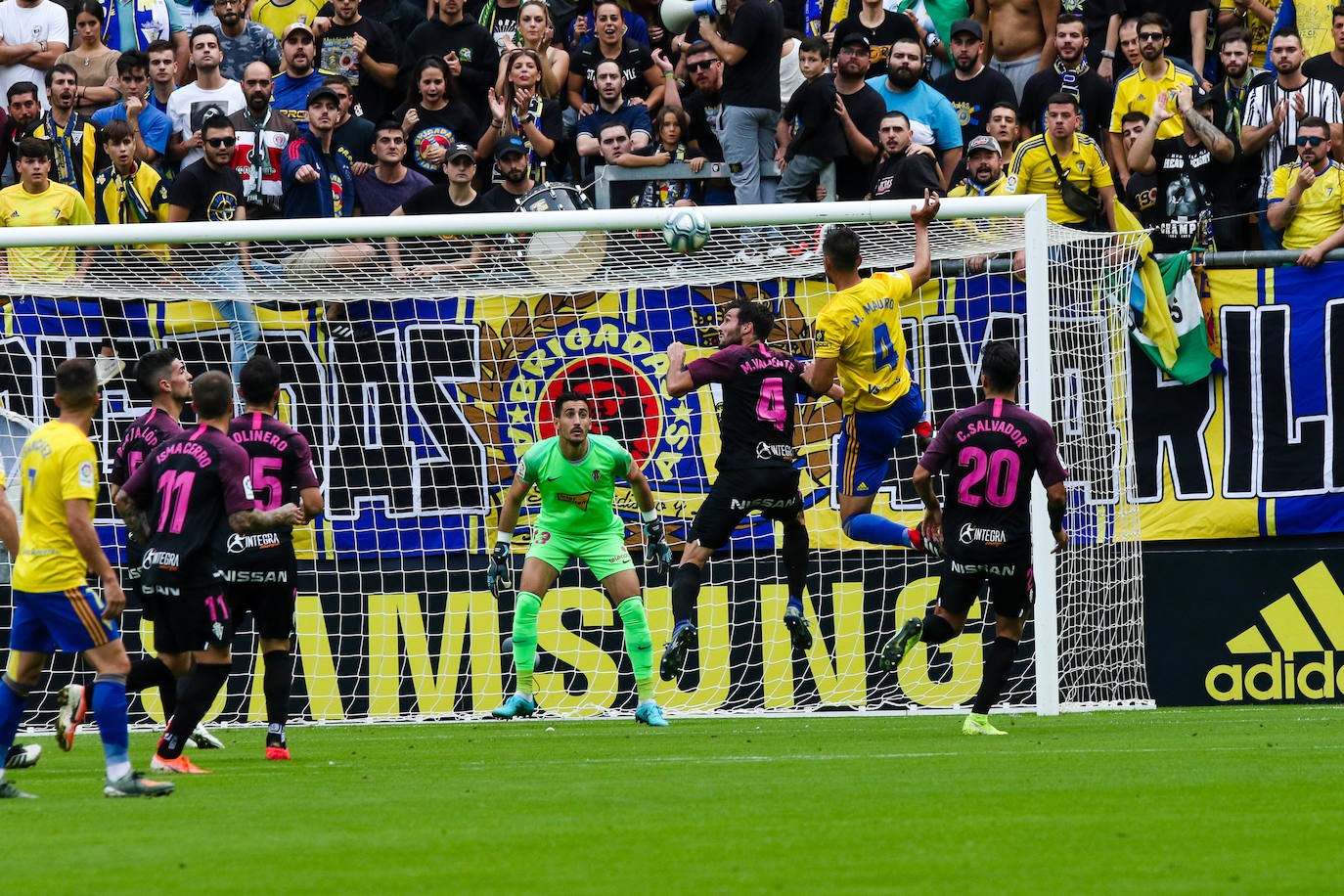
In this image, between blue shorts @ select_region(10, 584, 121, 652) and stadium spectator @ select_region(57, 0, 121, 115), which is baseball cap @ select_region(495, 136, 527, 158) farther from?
blue shorts @ select_region(10, 584, 121, 652)

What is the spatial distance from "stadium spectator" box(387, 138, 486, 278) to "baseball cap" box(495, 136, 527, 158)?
0.25m

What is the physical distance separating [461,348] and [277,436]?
14.1ft

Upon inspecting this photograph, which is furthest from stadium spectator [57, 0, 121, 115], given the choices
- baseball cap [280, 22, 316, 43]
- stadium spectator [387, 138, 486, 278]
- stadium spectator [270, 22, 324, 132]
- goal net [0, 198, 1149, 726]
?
stadium spectator [387, 138, 486, 278]

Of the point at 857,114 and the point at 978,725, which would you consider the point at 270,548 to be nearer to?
the point at 978,725

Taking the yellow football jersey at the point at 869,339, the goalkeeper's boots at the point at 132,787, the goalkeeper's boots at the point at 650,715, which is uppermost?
the yellow football jersey at the point at 869,339

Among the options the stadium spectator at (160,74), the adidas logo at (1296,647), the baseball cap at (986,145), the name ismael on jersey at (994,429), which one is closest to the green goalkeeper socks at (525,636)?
the name ismael on jersey at (994,429)

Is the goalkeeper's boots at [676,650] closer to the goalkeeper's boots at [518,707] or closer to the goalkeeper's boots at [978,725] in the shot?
the goalkeeper's boots at [518,707]

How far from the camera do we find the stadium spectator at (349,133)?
1609cm

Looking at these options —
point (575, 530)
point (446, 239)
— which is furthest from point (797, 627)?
point (446, 239)

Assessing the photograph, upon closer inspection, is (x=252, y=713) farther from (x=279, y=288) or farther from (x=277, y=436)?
(x=277, y=436)

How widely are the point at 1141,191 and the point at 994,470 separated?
535 centimetres

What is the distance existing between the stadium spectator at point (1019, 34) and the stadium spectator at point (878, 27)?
0.92 meters

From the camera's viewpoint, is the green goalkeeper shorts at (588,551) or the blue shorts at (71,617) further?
the green goalkeeper shorts at (588,551)

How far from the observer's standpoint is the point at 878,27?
16531 mm
